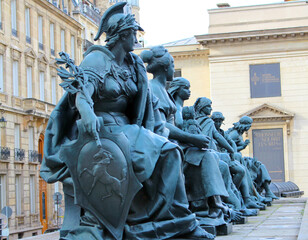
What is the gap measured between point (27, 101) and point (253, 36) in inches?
631

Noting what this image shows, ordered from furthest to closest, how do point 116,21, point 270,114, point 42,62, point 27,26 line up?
point 270,114
point 42,62
point 27,26
point 116,21

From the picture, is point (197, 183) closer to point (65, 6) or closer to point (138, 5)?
point (65, 6)

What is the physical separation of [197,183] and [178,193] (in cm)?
182

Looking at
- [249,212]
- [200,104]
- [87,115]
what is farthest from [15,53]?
[87,115]

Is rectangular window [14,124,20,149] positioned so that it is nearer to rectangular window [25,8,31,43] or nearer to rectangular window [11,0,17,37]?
Result: rectangular window [11,0,17,37]

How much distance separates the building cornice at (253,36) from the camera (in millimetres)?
46812

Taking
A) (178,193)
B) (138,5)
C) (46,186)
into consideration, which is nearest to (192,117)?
(178,193)

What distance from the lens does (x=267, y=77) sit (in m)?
47.7

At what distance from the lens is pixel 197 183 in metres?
7.91

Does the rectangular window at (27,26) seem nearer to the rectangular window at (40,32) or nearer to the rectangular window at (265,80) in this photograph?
the rectangular window at (40,32)

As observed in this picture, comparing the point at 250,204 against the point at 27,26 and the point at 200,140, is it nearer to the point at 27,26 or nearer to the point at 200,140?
the point at 200,140

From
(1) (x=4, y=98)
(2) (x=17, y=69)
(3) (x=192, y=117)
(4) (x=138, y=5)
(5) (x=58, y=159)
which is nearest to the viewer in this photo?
(5) (x=58, y=159)

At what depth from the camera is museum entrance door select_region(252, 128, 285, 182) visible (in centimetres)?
4650

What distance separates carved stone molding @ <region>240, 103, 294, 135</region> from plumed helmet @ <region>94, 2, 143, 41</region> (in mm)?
40960
